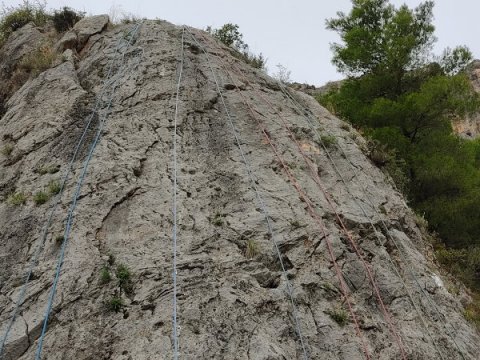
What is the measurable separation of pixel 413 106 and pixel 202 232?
7723 millimetres

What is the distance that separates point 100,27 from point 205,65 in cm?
307

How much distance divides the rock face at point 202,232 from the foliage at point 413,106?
8.84 feet

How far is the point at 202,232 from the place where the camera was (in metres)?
5.81

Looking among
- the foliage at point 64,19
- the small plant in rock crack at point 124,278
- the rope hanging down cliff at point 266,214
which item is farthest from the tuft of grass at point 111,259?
the foliage at point 64,19

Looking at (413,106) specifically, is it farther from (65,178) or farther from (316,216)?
(65,178)

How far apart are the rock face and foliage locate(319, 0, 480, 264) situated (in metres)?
2.69

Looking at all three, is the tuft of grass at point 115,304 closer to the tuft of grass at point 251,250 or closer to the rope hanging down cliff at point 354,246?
the tuft of grass at point 251,250

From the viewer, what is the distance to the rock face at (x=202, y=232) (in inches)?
190

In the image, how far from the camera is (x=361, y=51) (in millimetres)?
13195

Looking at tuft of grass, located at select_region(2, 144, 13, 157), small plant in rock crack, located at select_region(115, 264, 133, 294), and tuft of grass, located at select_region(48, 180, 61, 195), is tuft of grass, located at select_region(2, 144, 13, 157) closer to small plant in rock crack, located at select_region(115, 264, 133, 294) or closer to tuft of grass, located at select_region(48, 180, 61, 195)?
tuft of grass, located at select_region(48, 180, 61, 195)

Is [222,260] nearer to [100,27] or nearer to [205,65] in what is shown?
[205,65]

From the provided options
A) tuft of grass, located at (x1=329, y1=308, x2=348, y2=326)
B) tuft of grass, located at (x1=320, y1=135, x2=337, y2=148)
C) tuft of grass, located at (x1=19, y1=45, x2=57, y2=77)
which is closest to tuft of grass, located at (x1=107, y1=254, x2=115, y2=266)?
tuft of grass, located at (x1=329, y1=308, x2=348, y2=326)

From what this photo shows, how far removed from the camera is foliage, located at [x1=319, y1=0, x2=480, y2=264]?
35.2 ft

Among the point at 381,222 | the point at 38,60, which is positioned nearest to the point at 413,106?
the point at 381,222
